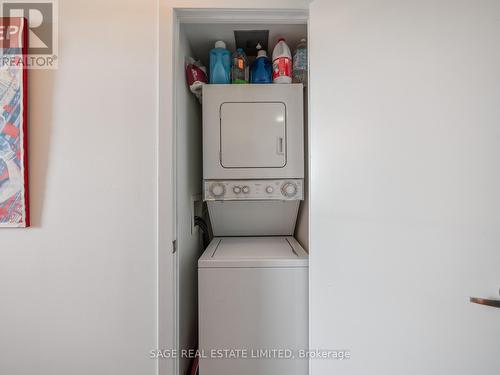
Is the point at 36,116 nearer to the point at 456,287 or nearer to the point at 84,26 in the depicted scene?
the point at 84,26

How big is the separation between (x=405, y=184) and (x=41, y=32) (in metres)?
2.06

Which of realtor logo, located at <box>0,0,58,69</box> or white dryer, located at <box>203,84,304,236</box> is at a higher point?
realtor logo, located at <box>0,0,58,69</box>

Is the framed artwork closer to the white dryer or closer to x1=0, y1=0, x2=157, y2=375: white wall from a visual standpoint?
x1=0, y1=0, x2=157, y2=375: white wall

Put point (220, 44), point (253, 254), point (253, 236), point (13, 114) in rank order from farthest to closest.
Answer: point (253, 236)
point (220, 44)
point (253, 254)
point (13, 114)

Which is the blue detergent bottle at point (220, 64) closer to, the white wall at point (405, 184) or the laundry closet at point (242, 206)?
the laundry closet at point (242, 206)

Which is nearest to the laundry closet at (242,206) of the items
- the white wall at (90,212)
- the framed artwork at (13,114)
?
the white wall at (90,212)

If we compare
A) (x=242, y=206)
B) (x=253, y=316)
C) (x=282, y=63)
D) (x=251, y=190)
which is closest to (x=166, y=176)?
(x=251, y=190)

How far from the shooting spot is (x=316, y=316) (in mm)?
1099

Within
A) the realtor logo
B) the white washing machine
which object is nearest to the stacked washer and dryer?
the white washing machine

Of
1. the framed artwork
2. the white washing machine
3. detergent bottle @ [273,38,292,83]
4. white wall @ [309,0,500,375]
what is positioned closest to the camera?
white wall @ [309,0,500,375]

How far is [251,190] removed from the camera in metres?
1.47

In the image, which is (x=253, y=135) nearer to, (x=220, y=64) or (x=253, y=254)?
(x=220, y=64)

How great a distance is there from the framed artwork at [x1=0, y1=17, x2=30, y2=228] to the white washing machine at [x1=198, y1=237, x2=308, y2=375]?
1.09m

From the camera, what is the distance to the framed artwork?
1062 mm
